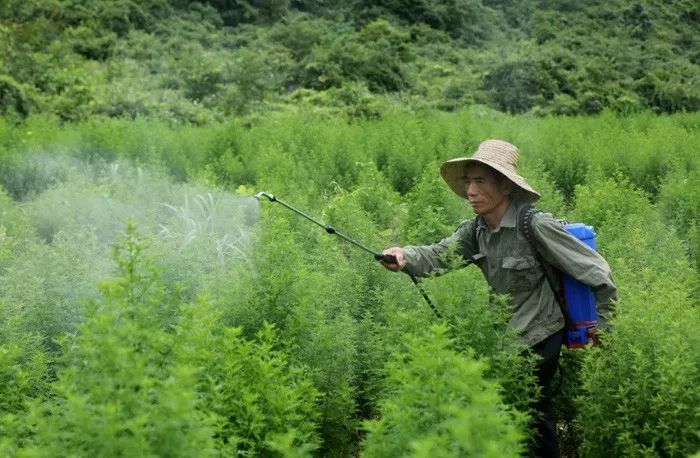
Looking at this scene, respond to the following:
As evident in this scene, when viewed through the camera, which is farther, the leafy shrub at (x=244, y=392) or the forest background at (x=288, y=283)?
the leafy shrub at (x=244, y=392)

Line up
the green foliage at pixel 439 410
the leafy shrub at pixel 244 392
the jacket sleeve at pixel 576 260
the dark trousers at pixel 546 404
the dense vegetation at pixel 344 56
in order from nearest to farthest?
→ the green foliage at pixel 439 410 < the leafy shrub at pixel 244 392 < the jacket sleeve at pixel 576 260 < the dark trousers at pixel 546 404 < the dense vegetation at pixel 344 56

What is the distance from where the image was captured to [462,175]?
4789 millimetres

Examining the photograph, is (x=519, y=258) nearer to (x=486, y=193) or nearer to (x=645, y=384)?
(x=486, y=193)

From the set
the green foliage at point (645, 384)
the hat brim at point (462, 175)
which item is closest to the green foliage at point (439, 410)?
the green foliage at point (645, 384)

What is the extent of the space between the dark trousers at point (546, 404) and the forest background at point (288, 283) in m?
0.15

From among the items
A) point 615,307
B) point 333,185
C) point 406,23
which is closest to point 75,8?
point 406,23

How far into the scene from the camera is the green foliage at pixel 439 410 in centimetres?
262

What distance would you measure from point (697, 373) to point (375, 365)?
5.36 ft

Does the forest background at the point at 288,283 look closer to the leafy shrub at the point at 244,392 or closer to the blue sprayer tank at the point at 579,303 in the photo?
the leafy shrub at the point at 244,392

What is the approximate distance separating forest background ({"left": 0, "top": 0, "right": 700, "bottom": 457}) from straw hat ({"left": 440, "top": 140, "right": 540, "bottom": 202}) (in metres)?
0.55

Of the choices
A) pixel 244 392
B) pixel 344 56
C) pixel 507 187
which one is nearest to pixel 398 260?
pixel 507 187

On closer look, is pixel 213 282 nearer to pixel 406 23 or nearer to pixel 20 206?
pixel 20 206

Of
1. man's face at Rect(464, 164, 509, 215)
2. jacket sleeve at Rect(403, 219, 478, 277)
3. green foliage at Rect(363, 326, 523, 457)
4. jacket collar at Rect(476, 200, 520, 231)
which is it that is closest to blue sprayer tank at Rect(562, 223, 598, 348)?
jacket collar at Rect(476, 200, 520, 231)

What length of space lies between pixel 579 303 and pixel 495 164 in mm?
835
